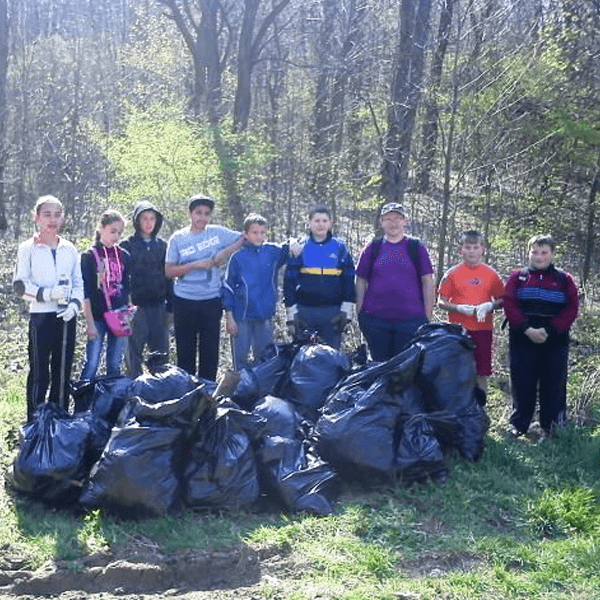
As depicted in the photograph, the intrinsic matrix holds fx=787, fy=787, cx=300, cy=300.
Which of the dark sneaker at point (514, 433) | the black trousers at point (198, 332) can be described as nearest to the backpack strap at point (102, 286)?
the black trousers at point (198, 332)

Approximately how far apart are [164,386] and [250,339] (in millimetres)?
1594

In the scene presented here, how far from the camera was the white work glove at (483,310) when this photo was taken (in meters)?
5.86

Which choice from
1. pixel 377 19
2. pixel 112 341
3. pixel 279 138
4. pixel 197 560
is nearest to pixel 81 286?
pixel 112 341

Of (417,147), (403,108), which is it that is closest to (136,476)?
(403,108)

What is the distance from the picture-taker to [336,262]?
19.9ft

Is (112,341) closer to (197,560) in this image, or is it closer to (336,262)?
(336,262)

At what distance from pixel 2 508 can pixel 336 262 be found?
291 centimetres

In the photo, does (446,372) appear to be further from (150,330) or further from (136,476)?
(150,330)

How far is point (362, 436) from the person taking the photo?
490 cm

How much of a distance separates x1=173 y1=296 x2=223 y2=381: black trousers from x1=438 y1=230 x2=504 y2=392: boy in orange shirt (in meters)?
1.81

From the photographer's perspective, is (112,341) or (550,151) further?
(550,151)

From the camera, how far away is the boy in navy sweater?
18.9ft

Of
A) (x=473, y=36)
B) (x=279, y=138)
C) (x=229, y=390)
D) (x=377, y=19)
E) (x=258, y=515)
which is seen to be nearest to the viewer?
(x=258, y=515)

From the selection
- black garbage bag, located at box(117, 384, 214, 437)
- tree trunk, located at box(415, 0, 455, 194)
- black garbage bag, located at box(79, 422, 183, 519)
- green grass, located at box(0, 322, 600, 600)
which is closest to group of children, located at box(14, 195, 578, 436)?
green grass, located at box(0, 322, 600, 600)
